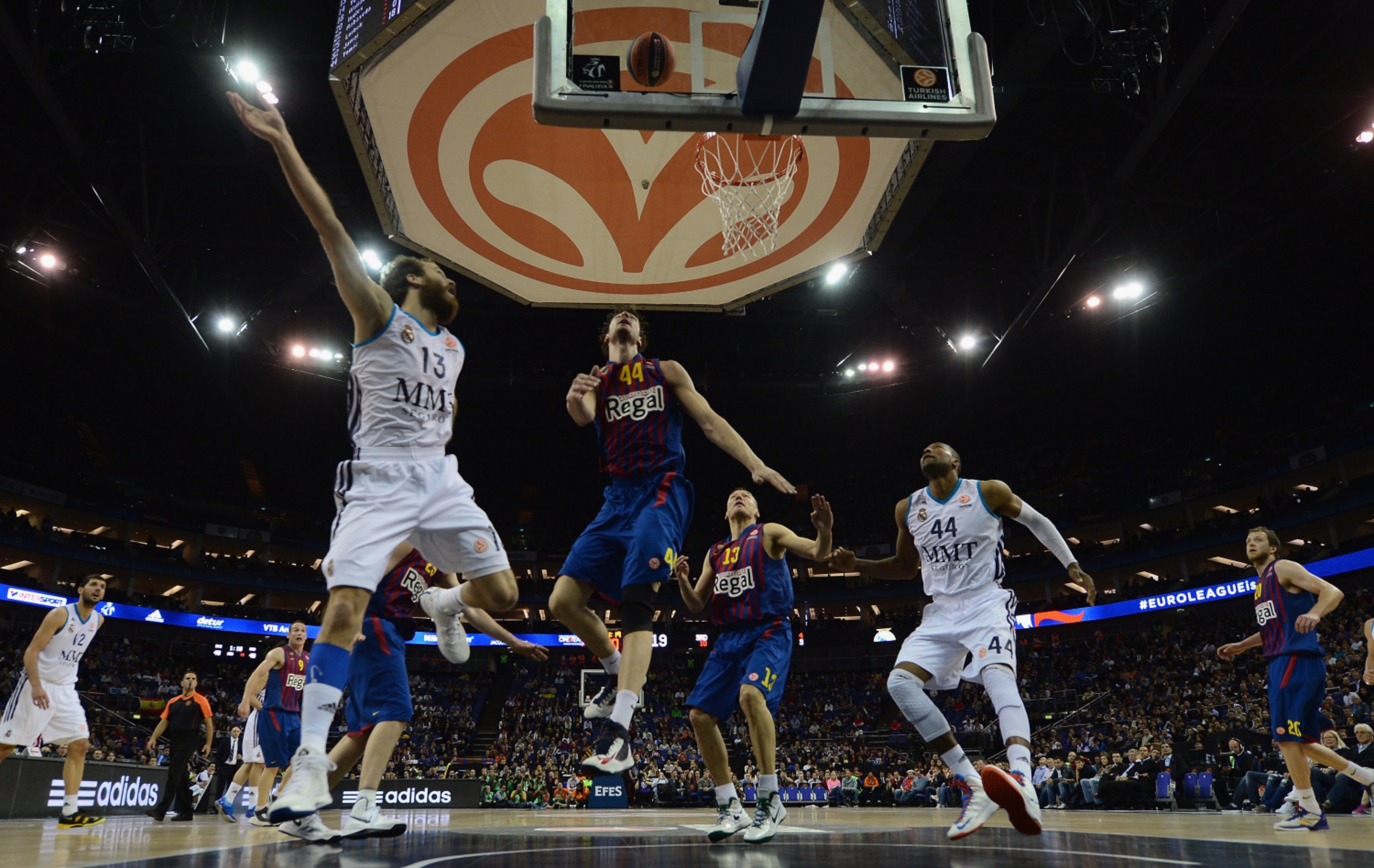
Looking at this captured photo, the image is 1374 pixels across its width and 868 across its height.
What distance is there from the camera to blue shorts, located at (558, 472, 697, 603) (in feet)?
15.9

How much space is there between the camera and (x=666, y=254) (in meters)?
10.7

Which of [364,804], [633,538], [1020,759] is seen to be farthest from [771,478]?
[364,804]

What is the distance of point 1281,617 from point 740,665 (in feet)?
16.2

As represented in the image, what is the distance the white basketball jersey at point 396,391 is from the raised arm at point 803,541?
97.7 inches

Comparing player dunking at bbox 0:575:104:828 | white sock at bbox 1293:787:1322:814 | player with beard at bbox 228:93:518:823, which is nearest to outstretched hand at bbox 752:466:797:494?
player with beard at bbox 228:93:518:823

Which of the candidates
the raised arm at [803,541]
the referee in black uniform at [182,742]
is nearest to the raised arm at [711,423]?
the raised arm at [803,541]

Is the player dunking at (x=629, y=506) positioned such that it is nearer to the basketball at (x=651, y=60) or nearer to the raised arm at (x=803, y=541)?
the raised arm at (x=803, y=541)

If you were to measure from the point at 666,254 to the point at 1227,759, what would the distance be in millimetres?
13979

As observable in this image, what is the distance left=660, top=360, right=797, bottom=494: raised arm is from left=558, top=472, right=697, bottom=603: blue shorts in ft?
1.14

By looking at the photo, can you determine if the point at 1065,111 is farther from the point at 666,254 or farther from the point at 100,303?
the point at 100,303

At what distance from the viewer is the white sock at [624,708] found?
14.5ft

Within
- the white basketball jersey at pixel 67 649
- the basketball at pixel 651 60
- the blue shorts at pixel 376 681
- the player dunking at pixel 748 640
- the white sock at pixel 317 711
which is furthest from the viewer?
the white basketball jersey at pixel 67 649

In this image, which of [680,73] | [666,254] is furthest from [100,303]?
[680,73]

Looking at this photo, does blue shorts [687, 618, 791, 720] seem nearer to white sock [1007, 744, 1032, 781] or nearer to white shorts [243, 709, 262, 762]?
white sock [1007, 744, 1032, 781]
